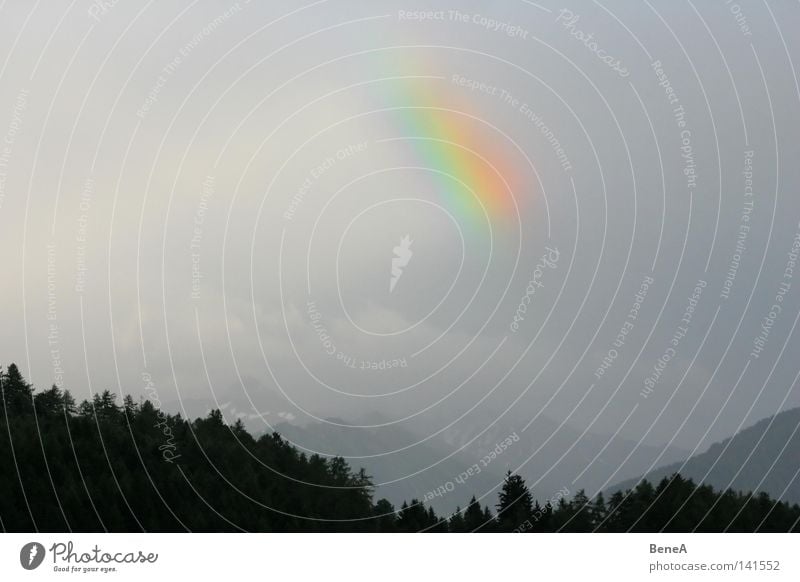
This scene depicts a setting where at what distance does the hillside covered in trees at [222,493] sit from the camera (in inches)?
1662
